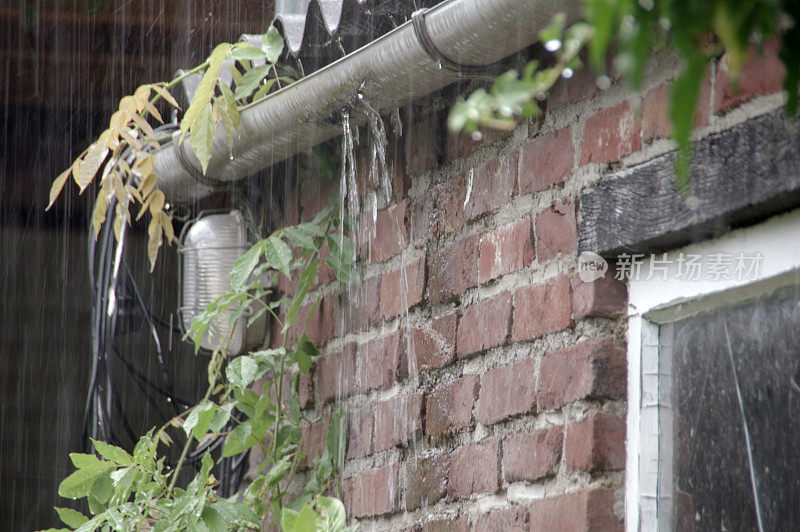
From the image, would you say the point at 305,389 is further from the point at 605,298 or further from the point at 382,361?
the point at 605,298

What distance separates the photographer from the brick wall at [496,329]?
144cm

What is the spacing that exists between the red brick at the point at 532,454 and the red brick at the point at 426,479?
0.19m

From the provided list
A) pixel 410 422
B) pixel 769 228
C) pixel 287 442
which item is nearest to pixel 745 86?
pixel 769 228

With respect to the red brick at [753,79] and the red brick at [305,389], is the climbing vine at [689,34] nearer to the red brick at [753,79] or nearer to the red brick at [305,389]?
the red brick at [753,79]

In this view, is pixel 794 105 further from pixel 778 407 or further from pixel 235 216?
pixel 235 216

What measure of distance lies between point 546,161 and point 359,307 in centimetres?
67

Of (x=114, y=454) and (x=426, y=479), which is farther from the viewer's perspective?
(x=114, y=454)

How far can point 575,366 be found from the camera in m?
1.48

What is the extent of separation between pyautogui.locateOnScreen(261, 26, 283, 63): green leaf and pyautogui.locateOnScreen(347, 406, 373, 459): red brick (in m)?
0.81

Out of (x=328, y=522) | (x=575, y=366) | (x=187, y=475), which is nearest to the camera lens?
(x=575, y=366)

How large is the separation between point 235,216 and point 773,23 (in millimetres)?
2071

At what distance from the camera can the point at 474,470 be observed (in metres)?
1.67

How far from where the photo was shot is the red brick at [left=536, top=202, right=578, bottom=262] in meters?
1.54

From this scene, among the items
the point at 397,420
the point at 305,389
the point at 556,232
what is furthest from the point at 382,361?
the point at 556,232
